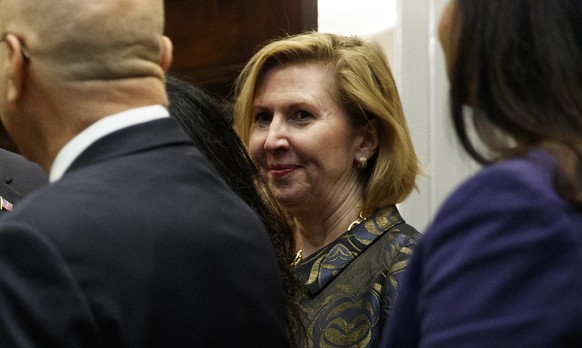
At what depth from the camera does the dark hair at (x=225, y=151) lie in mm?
2080

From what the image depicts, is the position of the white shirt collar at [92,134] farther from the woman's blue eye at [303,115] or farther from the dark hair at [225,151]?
the woman's blue eye at [303,115]

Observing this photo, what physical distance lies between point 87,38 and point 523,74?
0.53 metres

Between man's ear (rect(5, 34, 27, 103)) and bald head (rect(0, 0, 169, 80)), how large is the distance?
0.04 ft

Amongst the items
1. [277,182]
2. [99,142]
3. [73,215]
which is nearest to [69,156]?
[99,142]

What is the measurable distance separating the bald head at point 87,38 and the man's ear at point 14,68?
0.01 metres

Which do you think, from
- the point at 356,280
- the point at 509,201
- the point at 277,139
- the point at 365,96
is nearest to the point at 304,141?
the point at 277,139

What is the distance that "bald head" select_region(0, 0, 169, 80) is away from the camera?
1446 mm

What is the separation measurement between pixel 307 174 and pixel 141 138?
4.47 ft

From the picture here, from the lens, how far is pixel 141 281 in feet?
4.36

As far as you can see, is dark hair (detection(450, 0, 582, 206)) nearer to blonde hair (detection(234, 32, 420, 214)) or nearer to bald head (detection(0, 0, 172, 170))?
bald head (detection(0, 0, 172, 170))

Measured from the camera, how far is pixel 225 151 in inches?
82.9

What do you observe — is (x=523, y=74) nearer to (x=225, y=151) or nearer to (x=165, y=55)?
(x=165, y=55)

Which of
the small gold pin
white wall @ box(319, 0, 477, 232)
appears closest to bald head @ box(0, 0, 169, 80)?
the small gold pin

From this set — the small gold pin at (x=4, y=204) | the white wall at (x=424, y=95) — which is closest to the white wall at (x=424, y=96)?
the white wall at (x=424, y=95)
